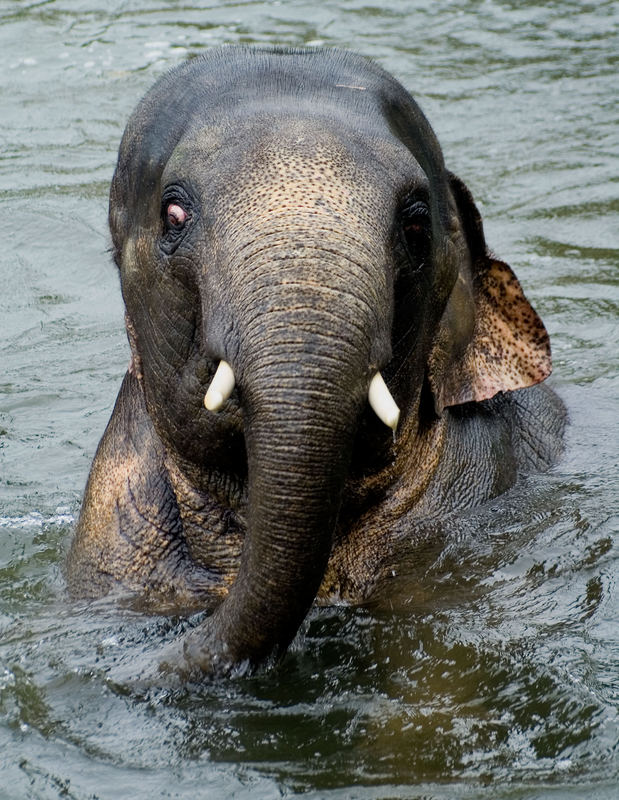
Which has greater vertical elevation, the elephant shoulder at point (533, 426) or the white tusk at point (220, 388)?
the white tusk at point (220, 388)

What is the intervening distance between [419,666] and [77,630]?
118 cm

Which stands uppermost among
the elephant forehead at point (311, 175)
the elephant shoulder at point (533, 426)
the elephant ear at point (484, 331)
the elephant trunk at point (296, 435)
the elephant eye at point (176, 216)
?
the elephant forehead at point (311, 175)

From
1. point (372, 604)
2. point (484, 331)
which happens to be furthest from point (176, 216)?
point (484, 331)

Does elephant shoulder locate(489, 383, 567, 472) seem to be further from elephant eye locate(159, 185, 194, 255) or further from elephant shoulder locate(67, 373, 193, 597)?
elephant eye locate(159, 185, 194, 255)

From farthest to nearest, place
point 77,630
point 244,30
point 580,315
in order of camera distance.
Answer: point 244,30 → point 580,315 → point 77,630

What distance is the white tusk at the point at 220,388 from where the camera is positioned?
426 cm

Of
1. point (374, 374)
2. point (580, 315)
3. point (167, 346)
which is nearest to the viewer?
point (374, 374)

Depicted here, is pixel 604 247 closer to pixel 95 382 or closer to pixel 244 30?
pixel 95 382

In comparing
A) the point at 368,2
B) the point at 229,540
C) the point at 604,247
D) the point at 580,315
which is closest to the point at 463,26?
the point at 368,2

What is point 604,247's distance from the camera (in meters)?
10.5

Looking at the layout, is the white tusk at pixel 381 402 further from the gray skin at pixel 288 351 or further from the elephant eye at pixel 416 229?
the elephant eye at pixel 416 229

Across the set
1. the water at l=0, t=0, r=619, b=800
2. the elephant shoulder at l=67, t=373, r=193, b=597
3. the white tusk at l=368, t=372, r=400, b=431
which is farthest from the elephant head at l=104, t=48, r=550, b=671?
the water at l=0, t=0, r=619, b=800

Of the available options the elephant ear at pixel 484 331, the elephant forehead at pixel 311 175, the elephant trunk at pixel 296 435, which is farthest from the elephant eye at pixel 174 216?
the elephant ear at pixel 484 331

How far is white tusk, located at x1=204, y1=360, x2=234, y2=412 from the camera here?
4262 millimetres
